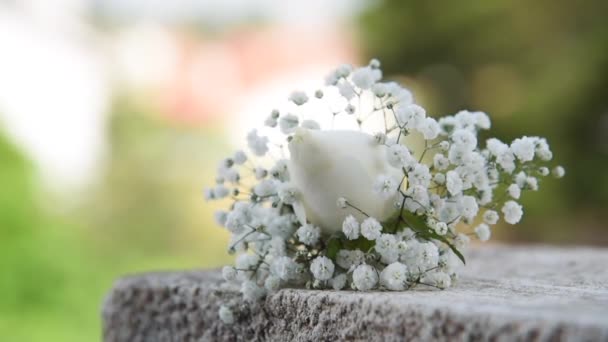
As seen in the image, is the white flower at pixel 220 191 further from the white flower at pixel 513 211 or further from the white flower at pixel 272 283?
the white flower at pixel 513 211

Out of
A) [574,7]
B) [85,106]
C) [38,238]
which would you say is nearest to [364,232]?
[38,238]

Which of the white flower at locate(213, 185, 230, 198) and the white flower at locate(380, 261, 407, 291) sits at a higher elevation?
the white flower at locate(213, 185, 230, 198)

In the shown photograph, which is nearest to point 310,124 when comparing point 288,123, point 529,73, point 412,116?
point 288,123

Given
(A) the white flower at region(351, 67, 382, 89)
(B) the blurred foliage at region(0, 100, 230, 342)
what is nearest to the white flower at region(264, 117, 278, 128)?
(A) the white flower at region(351, 67, 382, 89)

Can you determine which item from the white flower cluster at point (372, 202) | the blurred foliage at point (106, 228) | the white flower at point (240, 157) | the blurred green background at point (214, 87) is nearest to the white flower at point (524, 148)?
the white flower cluster at point (372, 202)

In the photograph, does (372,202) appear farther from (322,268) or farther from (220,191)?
(220,191)

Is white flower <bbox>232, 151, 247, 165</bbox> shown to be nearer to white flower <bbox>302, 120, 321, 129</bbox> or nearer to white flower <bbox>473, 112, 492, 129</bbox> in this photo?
white flower <bbox>302, 120, 321, 129</bbox>
